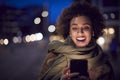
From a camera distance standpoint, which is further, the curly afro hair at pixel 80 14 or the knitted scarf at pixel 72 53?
the curly afro hair at pixel 80 14

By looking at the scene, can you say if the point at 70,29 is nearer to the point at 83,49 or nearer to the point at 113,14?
the point at 83,49

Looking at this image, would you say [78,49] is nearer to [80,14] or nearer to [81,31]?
[81,31]

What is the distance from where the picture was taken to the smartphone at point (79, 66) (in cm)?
240

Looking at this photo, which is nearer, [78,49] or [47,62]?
[78,49]

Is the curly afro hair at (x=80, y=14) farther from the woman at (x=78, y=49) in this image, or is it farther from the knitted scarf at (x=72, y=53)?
the knitted scarf at (x=72, y=53)

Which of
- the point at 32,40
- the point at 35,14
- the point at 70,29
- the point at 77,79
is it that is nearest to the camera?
the point at 77,79

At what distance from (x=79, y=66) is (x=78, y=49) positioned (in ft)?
0.34

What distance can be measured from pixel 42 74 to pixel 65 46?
239mm

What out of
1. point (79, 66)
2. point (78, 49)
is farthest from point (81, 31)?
point (79, 66)

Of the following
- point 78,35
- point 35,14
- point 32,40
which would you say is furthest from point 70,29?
point 35,14

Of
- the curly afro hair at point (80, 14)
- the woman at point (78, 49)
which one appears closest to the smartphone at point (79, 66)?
the woman at point (78, 49)

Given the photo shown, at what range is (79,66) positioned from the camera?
242 centimetres

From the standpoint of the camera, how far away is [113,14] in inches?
1496

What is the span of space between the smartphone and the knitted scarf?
4 centimetres
